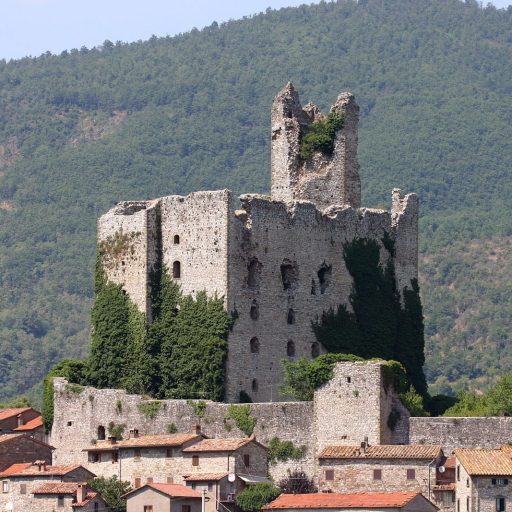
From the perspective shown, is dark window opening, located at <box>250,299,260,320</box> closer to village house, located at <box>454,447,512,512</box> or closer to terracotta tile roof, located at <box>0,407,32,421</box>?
terracotta tile roof, located at <box>0,407,32,421</box>

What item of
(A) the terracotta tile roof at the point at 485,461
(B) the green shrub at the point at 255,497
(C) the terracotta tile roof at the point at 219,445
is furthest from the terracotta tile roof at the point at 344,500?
(C) the terracotta tile roof at the point at 219,445

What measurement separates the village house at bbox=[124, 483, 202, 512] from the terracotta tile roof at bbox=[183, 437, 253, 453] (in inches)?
77.9

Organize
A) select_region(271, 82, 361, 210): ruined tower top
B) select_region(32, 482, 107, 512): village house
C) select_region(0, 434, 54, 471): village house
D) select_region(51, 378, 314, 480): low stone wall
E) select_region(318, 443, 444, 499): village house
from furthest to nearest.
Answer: select_region(271, 82, 361, 210): ruined tower top, select_region(0, 434, 54, 471): village house, select_region(51, 378, 314, 480): low stone wall, select_region(32, 482, 107, 512): village house, select_region(318, 443, 444, 499): village house

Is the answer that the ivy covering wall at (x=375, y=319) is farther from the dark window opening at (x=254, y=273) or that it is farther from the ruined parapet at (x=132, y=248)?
the ruined parapet at (x=132, y=248)

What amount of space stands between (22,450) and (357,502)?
1771cm

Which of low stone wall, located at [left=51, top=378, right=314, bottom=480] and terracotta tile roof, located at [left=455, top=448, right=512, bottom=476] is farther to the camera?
low stone wall, located at [left=51, top=378, right=314, bottom=480]

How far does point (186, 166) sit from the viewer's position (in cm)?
19425

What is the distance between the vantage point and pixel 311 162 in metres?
100

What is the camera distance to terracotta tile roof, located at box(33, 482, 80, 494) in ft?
285

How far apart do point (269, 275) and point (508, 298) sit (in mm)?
85212

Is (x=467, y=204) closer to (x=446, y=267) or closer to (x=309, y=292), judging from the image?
(x=446, y=267)

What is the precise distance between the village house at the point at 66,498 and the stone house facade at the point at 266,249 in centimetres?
778

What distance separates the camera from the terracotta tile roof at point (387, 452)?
84500 mm

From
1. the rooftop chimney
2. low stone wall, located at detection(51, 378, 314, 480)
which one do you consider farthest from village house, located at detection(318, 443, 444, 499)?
the rooftop chimney
